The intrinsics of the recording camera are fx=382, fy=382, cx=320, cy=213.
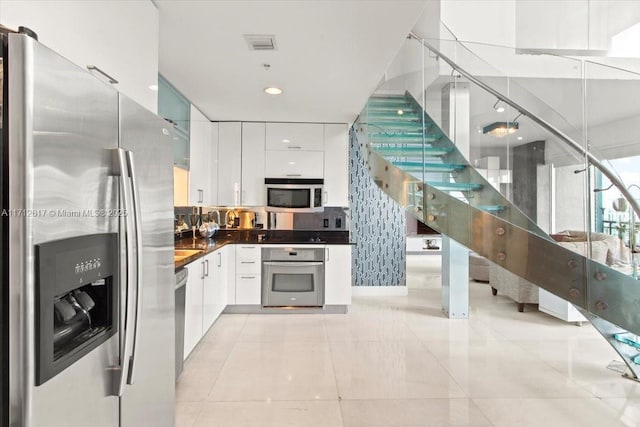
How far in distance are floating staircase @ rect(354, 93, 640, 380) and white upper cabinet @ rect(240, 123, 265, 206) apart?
133cm

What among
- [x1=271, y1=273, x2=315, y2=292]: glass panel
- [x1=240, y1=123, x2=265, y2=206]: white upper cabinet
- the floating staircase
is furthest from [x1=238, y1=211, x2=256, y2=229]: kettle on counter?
the floating staircase

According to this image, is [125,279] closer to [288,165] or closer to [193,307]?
[193,307]

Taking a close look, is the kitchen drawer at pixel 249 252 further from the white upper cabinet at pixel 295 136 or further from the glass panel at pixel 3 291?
the glass panel at pixel 3 291

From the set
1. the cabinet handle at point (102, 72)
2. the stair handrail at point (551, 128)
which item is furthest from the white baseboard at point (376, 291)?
the cabinet handle at point (102, 72)

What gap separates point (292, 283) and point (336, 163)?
1.64 m

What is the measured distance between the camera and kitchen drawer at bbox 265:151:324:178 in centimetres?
494

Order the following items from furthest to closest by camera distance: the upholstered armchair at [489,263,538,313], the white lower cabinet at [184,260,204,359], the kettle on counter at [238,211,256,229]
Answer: the kettle on counter at [238,211,256,229], the upholstered armchair at [489,263,538,313], the white lower cabinet at [184,260,204,359]

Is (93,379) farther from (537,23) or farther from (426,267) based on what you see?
(426,267)

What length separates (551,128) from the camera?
3150mm

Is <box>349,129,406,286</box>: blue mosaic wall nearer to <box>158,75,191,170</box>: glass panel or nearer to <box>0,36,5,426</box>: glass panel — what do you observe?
<box>158,75,191,170</box>: glass panel

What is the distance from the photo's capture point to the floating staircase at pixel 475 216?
277 centimetres

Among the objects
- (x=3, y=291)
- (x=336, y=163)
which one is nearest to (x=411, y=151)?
(x=336, y=163)

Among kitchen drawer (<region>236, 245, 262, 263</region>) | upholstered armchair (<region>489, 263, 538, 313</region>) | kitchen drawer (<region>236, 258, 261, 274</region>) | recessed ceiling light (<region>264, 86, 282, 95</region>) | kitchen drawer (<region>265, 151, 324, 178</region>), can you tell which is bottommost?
upholstered armchair (<region>489, 263, 538, 313</region>)

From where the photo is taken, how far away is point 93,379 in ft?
3.61
